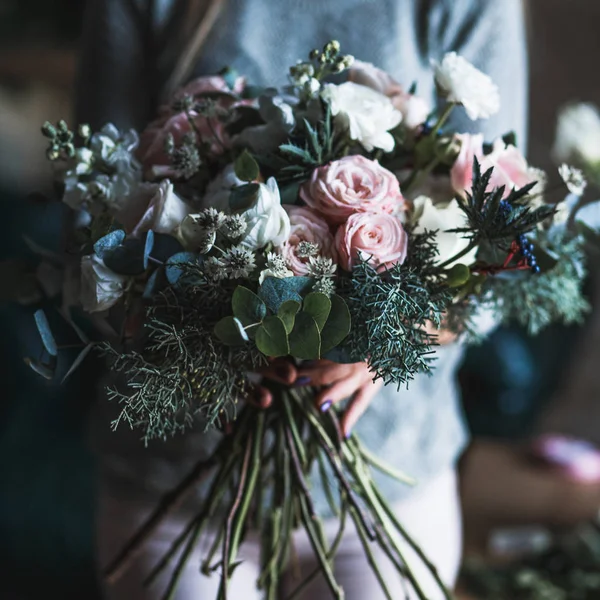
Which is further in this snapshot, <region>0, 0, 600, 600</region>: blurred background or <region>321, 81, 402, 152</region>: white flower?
<region>0, 0, 600, 600</region>: blurred background

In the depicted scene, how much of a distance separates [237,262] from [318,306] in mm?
72

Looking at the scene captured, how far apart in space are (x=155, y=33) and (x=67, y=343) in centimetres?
43

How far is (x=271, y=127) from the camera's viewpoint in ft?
2.08

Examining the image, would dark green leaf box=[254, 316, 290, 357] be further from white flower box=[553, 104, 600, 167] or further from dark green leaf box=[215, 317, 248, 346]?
white flower box=[553, 104, 600, 167]

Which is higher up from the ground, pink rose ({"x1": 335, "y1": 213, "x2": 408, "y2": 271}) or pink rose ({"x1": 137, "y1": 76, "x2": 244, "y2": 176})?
pink rose ({"x1": 335, "y1": 213, "x2": 408, "y2": 271})

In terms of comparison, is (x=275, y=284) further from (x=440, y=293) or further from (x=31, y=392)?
(x=31, y=392)

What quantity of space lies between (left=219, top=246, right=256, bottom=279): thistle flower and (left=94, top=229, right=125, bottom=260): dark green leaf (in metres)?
0.10

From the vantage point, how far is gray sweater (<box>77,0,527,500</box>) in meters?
0.88

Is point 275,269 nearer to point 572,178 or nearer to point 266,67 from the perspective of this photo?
point 572,178

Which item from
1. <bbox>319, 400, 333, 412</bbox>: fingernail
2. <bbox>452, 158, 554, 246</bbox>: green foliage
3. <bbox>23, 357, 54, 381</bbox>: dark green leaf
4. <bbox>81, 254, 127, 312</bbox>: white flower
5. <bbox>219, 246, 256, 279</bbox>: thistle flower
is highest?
<bbox>452, 158, 554, 246</bbox>: green foliage

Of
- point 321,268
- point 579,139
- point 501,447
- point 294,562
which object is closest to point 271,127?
point 321,268

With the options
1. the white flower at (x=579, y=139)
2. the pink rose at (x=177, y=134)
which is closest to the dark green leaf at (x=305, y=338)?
the pink rose at (x=177, y=134)

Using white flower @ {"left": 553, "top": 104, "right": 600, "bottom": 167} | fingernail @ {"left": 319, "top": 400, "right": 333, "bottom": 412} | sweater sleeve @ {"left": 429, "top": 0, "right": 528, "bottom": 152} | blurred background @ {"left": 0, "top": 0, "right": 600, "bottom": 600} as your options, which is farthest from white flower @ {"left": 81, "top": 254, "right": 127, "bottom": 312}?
blurred background @ {"left": 0, "top": 0, "right": 600, "bottom": 600}

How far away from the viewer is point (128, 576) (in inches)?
35.9
